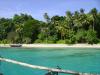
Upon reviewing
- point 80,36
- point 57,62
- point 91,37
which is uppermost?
point 80,36

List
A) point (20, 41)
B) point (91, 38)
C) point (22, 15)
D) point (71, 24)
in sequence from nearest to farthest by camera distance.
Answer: point (91, 38) → point (71, 24) → point (20, 41) → point (22, 15)

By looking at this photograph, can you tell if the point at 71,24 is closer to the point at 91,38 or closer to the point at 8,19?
the point at 91,38

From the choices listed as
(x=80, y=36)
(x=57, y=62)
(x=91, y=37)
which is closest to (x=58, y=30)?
(x=80, y=36)

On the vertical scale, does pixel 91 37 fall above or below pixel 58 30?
below

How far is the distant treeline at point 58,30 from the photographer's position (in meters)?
63.8

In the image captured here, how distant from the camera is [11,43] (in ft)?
247

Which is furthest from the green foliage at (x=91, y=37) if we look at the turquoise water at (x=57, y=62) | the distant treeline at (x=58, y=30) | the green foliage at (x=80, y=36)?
the turquoise water at (x=57, y=62)

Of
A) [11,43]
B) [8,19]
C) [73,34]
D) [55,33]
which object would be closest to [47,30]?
[55,33]

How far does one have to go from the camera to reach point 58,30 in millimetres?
66875

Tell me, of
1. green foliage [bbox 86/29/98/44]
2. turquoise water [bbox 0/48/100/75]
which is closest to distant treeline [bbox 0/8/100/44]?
green foliage [bbox 86/29/98/44]

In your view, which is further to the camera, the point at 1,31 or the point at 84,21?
the point at 1,31

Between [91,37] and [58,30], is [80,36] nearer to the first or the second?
[91,37]

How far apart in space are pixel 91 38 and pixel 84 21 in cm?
478

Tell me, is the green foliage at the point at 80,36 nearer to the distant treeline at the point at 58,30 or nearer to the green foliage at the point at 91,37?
the distant treeline at the point at 58,30
